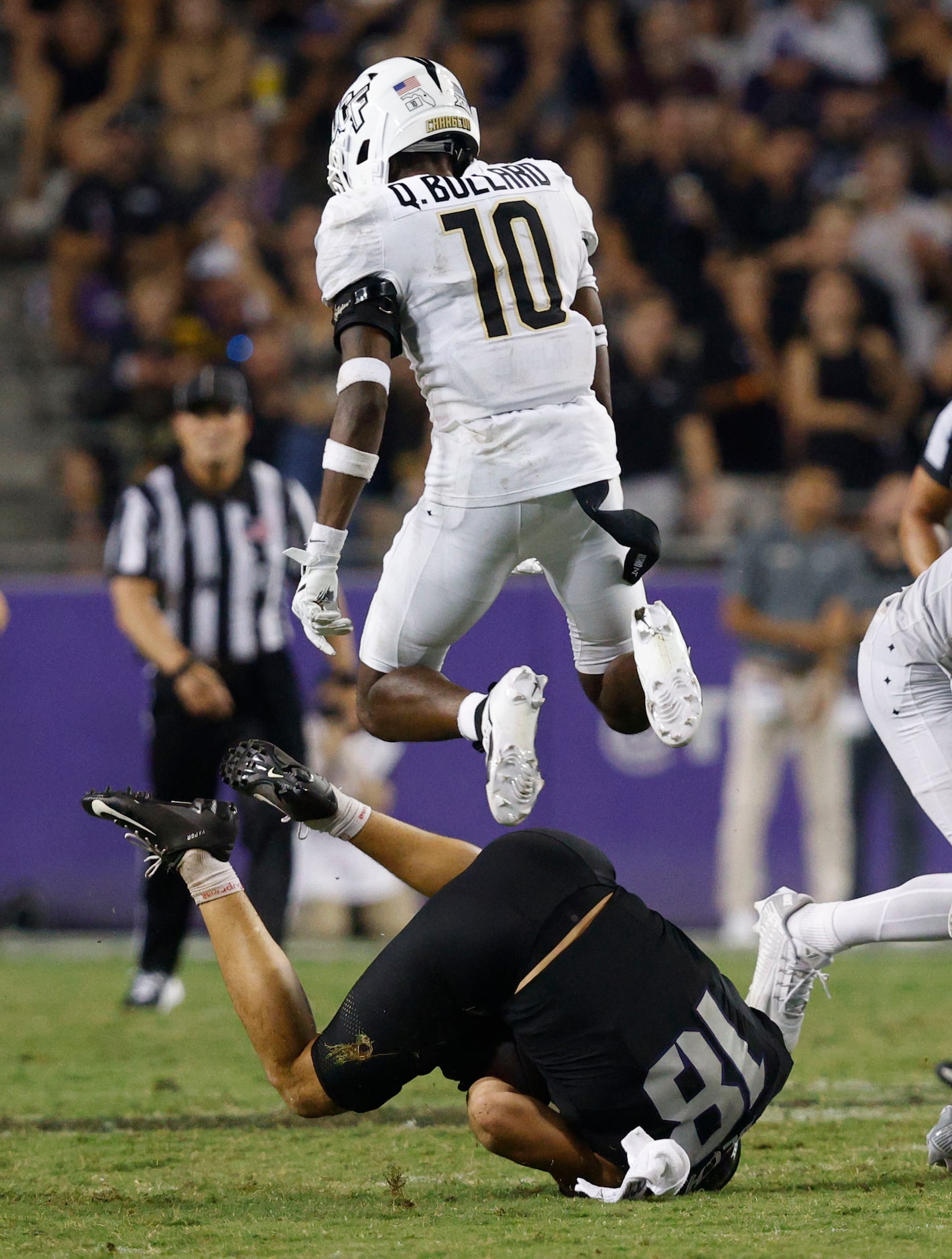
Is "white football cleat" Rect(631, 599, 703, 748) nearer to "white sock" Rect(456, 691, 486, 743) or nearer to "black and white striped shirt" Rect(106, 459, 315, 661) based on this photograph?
"white sock" Rect(456, 691, 486, 743)

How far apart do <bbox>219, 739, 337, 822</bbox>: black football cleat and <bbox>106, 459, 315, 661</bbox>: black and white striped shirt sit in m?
2.59

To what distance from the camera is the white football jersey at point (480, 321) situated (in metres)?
4.24

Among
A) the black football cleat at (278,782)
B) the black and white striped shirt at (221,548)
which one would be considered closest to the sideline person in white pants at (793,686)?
the black and white striped shirt at (221,548)

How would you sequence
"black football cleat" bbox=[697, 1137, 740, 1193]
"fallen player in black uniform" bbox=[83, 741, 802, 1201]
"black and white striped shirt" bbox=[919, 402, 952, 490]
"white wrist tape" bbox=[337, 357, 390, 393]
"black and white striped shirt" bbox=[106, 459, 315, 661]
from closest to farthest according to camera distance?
"fallen player in black uniform" bbox=[83, 741, 802, 1201], "black football cleat" bbox=[697, 1137, 740, 1193], "white wrist tape" bbox=[337, 357, 390, 393], "black and white striped shirt" bbox=[919, 402, 952, 490], "black and white striped shirt" bbox=[106, 459, 315, 661]

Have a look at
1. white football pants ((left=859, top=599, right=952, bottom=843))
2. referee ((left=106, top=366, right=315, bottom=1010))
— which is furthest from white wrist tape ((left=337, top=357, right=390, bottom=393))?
referee ((left=106, top=366, right=315, bottom=1010))

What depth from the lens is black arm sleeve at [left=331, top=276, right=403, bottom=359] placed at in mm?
4207

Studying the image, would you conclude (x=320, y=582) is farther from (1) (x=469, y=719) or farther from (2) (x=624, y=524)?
(2) (x=624, y=524)

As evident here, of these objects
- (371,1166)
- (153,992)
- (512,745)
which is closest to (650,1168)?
(371,1166)

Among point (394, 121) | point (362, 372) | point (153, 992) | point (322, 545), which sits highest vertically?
point (394, 121)

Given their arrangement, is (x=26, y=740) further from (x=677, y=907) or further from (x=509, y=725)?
(x=509, y=725)

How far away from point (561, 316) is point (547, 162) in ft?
1.46

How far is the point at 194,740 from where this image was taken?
6492 mm

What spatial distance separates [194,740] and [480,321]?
→ 268 centimetres

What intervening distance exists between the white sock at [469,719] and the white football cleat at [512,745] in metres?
0.04
